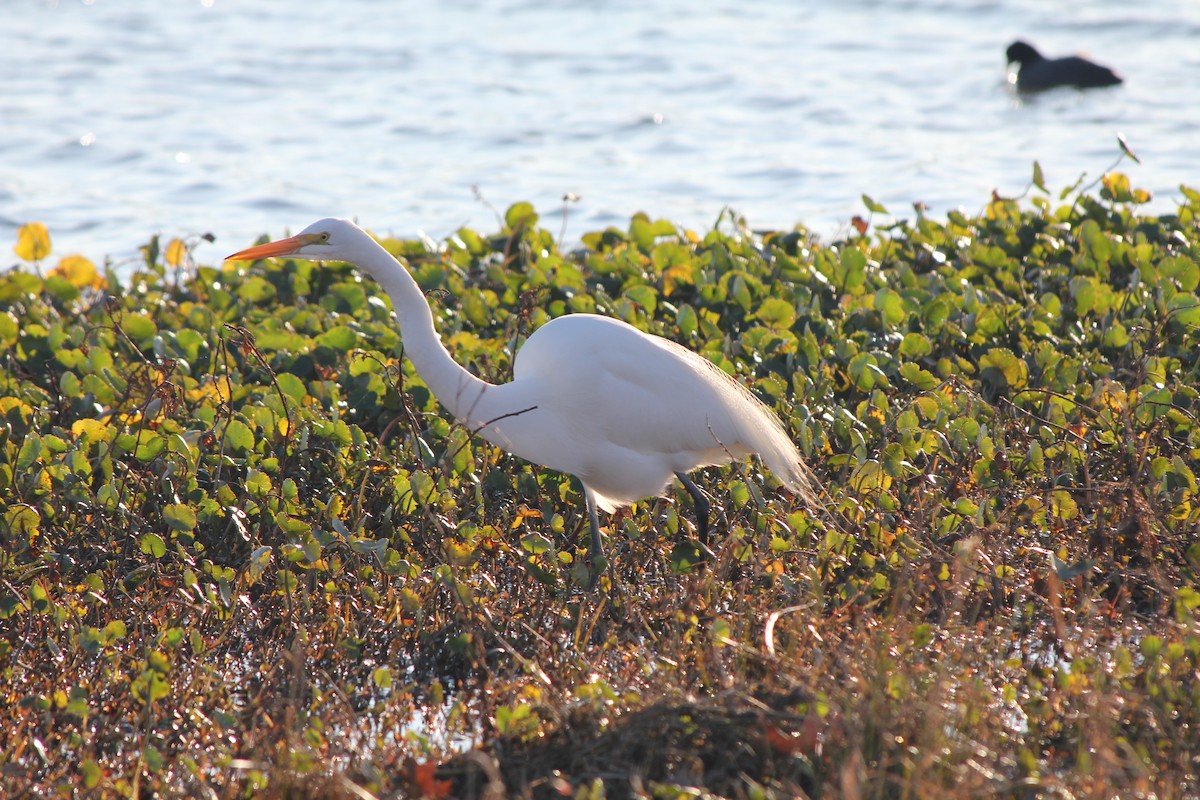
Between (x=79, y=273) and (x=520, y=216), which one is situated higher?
(x=520, y=216)

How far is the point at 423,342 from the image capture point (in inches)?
127

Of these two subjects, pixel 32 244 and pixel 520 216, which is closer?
pixel 32 244

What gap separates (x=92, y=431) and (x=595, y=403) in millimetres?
1391

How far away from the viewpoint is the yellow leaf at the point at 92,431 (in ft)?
12.1

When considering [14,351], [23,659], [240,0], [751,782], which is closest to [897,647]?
[751,782]

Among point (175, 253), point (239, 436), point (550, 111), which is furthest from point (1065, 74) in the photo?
point (239, 436)

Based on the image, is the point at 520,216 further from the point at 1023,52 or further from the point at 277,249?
the point at 1023,52

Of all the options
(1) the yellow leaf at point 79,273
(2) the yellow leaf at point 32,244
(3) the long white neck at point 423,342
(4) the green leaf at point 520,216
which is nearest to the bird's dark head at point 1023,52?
(4) the green leaf at point 520,216

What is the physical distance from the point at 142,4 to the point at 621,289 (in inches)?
397

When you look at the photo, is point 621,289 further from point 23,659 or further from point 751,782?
point 751,782

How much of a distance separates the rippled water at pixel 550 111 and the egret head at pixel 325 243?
145 inches

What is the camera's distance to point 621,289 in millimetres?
5102

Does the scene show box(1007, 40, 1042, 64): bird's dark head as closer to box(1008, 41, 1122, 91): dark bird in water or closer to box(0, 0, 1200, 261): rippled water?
box(1008, 41, 1122, 91): dark bird in water

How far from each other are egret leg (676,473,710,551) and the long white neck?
53cm
